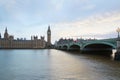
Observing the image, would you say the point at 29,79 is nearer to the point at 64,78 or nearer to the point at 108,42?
the point at 64,78

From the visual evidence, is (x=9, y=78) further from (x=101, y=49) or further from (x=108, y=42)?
(x=101, y=49)

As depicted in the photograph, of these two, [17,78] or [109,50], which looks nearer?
[17,78]

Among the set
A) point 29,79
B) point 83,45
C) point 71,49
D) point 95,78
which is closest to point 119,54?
point 95,78

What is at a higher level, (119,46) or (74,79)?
(119,46)

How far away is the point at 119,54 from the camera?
150 ft

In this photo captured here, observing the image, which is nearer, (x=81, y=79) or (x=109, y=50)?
(x=81, y=79)

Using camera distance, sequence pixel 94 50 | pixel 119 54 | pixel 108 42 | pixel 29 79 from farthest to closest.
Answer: pixel 94 50
pixel 108 42
pixel 119 54
pixel 29 79

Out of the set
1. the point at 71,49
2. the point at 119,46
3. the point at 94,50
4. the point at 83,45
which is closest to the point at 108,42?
the point at 119,46

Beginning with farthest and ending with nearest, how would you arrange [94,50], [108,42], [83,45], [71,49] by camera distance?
[71,49]
[94,50]
[83,45]
[108,42]

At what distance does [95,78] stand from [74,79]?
234 centimetres

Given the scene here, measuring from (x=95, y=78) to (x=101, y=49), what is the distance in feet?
219

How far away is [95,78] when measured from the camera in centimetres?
2516

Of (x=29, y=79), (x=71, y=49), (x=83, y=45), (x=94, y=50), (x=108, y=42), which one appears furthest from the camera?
(x=71, y=49)

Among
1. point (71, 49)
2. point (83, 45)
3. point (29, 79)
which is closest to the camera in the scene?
point (29, 79)
